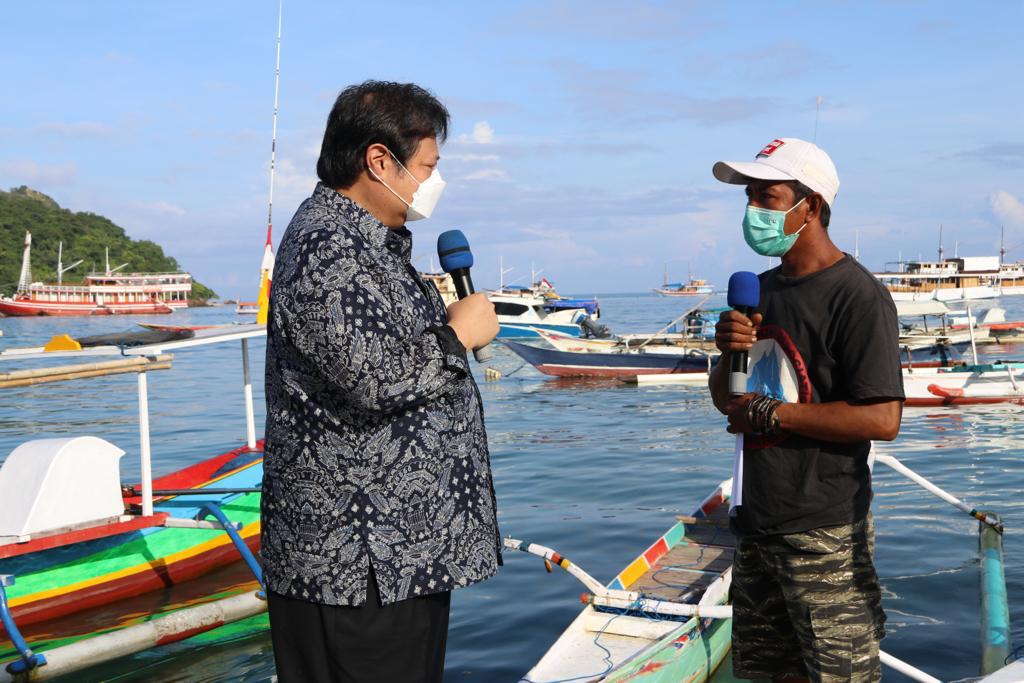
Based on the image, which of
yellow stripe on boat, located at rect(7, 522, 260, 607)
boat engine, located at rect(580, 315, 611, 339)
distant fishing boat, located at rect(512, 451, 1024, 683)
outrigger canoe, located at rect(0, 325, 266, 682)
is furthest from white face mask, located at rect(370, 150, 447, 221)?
boat engine, located at rect(580, 315, 611, 339)

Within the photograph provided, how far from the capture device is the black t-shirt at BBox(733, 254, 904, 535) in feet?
9.55

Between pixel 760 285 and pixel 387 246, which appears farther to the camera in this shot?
pixel 760 285

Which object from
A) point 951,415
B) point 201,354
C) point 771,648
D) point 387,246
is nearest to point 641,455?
Result: point 951,415

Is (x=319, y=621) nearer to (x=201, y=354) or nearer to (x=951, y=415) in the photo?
(x=951, y=415)

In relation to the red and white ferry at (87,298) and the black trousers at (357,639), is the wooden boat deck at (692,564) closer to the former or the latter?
the black trousers at (357,639)

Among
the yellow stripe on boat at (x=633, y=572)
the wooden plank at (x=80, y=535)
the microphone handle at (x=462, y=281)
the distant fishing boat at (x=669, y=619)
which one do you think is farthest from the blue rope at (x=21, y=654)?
the microphone handle at (x=462, y=281)

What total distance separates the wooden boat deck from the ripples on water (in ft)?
4.09

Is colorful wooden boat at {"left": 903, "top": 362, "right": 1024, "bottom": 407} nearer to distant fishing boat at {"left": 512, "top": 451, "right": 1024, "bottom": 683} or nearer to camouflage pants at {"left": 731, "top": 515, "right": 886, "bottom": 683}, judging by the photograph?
distant fishing boat at {"left": 512, "top": 451, "right": 1024, "bottom": 683}

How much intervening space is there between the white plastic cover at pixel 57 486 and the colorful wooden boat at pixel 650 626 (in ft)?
11.0

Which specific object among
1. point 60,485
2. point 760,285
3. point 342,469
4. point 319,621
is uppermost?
point 760,285

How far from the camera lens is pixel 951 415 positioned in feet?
62.4

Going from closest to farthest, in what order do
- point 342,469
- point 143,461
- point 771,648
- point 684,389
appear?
point 342,469, point 771,648, point 143,461, point 684,389

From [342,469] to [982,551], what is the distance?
18.5ft

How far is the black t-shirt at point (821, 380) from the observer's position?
2912mm
